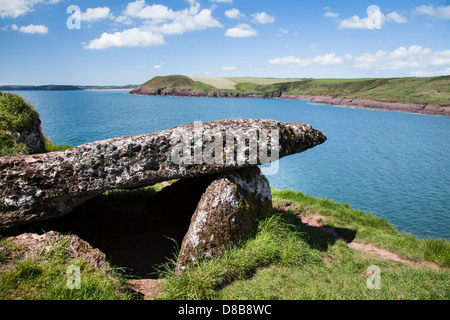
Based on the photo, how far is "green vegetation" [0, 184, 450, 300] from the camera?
5355 mm

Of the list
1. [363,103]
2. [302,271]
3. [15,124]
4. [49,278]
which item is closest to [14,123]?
[15,124]

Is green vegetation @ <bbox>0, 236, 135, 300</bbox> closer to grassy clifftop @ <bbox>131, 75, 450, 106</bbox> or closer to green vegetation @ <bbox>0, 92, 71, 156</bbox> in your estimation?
green vegetation @ <bbox>0, 92, 71, 156</bbox>

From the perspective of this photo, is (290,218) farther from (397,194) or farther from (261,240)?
(397,194)

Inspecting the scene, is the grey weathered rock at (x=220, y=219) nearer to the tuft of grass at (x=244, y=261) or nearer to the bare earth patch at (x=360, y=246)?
the tuft of grass at (x=244, y=261)

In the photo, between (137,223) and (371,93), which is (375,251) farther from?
(371,93)

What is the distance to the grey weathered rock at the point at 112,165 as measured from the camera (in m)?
6.55

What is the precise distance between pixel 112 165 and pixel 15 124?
8.38 metres

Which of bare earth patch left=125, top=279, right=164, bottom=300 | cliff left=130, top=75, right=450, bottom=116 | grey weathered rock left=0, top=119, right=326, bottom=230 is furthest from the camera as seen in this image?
cliff left=130, top=75, right=450, bottom=116

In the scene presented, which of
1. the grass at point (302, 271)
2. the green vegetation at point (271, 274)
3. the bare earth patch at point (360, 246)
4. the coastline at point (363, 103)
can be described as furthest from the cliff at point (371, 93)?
the green vegetation at point (271, 274)

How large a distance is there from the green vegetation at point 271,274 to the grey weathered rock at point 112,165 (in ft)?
3.50

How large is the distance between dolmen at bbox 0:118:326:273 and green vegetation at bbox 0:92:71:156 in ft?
18.9

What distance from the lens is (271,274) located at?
6.53 metres

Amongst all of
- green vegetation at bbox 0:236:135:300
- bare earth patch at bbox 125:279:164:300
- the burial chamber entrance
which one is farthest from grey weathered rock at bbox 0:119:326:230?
bare earth patch at bbox 125:279:164:300

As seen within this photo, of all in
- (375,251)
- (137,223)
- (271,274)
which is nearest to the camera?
(271,274)
